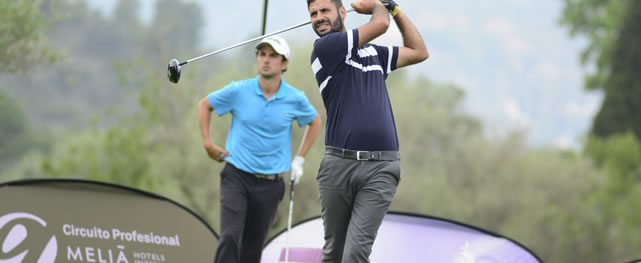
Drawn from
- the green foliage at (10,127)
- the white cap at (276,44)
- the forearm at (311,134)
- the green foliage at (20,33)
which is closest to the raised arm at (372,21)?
the white cap at (276,44)

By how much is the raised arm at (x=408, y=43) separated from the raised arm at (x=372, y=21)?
0.39 feet

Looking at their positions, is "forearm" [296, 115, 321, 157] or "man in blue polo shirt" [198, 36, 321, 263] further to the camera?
"forearm" [296, 115, 321, 157]

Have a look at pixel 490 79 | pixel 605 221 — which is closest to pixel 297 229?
pixel 605 221

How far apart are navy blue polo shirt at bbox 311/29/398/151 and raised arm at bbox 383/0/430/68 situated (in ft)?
0.56

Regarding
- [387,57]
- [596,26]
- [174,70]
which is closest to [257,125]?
[174,70]

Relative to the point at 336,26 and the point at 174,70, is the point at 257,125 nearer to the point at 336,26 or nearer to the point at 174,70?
the point at 174,70

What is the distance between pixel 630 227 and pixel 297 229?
3240 centimetres

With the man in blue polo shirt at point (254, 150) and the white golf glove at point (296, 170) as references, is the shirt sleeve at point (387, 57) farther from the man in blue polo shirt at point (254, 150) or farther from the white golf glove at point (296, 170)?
the white golf glove at point (296, 170)

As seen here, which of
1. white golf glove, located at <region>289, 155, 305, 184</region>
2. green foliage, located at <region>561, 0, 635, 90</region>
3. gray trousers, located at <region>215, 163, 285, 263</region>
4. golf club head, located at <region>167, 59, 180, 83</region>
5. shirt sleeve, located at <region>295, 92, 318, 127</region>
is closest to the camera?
golf club head, located at <region>167, 59, 180, 83</region>

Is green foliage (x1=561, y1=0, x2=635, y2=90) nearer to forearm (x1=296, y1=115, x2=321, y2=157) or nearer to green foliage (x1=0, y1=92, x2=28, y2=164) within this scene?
green foliage (x1=0, y1=92, x2=28, y2=164)

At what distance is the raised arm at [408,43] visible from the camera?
613 cm

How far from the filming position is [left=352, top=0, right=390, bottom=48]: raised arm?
19.3 feet

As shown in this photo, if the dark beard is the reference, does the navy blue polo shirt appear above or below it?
below

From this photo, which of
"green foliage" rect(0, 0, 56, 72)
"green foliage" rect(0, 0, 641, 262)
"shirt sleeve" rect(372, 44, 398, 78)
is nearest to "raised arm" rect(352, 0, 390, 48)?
"shirt sleeve" rect(372, 44, 398, 78)
